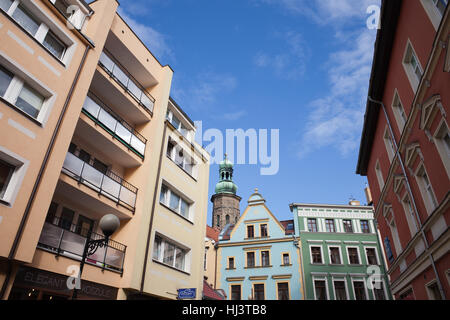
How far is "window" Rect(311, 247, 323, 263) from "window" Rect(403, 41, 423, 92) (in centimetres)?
2210

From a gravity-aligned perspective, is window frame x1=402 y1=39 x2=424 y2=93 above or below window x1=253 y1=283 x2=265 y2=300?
above

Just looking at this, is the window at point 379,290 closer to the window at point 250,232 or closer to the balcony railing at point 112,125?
the window at point 250,232

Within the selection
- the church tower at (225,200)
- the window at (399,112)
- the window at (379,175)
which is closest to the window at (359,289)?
the window at (379,175)

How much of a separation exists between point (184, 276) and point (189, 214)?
12.1 ft

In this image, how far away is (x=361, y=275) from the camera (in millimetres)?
29156

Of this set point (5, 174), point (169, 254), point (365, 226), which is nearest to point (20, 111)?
point (5, 174)

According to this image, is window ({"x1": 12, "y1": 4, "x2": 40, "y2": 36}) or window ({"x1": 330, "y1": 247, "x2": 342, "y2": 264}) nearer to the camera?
window ({"x1": 12, "y1": 4, "x2": 40, "y2": 36})

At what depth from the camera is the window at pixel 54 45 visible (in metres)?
11.7

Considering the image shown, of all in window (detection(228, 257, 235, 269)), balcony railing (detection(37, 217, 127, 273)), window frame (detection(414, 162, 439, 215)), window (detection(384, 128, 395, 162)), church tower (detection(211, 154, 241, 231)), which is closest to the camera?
balcony railing (detection(37, 217, 127, 273))

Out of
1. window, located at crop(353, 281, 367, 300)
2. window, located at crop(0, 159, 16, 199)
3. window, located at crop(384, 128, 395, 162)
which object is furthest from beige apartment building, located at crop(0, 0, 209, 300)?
window, located at crop(353, 281, 367, 300)

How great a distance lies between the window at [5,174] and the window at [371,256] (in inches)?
1191

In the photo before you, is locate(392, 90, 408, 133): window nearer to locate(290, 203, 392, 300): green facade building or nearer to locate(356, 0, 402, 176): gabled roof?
locate(356, 0, 402, 176): gabled roof

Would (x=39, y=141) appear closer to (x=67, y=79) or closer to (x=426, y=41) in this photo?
(x=67, y=79)

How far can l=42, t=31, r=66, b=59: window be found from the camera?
38.3 ft
